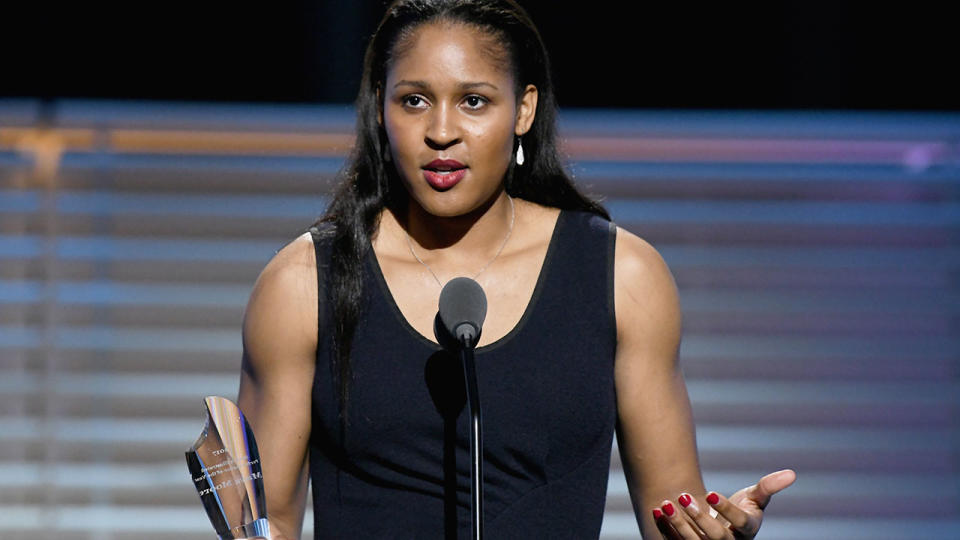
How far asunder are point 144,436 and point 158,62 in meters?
1.47

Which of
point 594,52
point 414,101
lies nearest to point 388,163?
point 414,101

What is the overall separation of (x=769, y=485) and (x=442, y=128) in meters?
0.89

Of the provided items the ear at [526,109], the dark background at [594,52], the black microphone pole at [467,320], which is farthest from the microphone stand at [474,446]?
the dark background at [594,52]

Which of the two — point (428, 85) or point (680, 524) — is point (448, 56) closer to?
point (428, 85)

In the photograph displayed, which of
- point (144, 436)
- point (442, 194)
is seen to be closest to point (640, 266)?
point (442, 194)

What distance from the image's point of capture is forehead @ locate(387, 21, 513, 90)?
2.47 metres

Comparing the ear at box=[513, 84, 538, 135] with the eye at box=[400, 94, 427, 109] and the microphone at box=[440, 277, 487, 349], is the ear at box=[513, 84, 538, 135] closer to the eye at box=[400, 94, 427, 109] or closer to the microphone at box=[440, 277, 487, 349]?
the eye at box=[400, 94, 427, 109]

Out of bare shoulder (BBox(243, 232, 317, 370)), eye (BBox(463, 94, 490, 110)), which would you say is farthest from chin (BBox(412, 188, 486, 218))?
bare shoulder (BBox(243, 232, 317, 370))

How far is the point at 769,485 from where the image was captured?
2.23 meters

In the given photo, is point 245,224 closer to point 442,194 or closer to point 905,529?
point 442,194

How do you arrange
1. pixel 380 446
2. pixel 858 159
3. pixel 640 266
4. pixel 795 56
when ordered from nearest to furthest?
pixel 380 446, pixel 640 266, pixel 795 56, pixel 858 159

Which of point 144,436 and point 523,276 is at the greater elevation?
point 523,276

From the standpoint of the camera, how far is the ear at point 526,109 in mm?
2691

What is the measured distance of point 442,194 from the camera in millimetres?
2480
